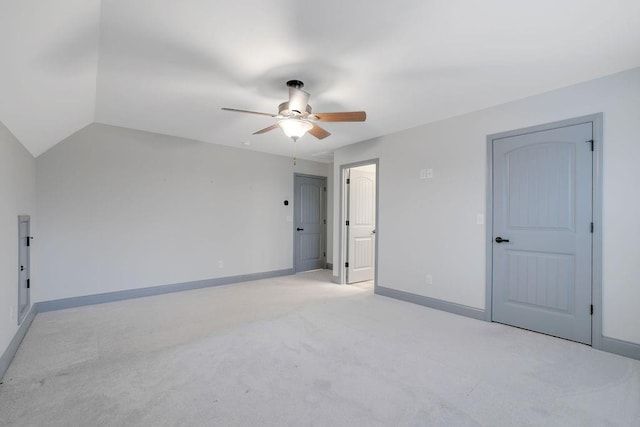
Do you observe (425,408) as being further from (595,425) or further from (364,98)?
(364,98)

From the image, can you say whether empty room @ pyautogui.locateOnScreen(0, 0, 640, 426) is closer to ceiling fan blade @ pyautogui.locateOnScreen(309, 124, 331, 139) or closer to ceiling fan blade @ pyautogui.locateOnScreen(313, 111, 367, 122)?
ceiling fan blade @ pyautogui.locateOnScreen(313, 111, 367, 122)

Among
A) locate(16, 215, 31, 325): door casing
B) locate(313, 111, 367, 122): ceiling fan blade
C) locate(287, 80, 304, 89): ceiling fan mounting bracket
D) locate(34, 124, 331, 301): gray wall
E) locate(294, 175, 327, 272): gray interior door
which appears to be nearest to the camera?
locate(313, 111, 367, 122): ceiling fan blade

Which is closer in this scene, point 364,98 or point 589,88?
point 589,88

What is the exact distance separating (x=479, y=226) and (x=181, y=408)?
10.7 ft

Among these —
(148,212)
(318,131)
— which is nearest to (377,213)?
(318,131)

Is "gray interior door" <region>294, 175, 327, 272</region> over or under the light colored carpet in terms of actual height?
over

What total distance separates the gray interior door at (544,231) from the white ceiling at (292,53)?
601 mm

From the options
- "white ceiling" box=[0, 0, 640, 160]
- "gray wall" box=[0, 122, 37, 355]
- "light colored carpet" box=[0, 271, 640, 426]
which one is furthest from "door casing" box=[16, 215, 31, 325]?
"white ceiling" box=[0, 0, 640, 160]

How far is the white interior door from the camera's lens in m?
5.18

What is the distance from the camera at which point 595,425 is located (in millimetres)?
1680

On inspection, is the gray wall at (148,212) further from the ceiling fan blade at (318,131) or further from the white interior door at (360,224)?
the ceiling fan blade at (318,131)

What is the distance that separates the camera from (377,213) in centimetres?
454

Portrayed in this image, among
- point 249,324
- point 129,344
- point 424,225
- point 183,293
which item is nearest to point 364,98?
point 424,225

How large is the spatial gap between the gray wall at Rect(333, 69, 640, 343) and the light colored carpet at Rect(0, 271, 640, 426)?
0.51m
